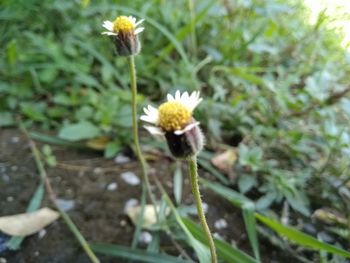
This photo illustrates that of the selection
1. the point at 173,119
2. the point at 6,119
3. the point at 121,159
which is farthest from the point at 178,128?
the point at 6,119

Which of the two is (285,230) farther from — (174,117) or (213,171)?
(174,117)

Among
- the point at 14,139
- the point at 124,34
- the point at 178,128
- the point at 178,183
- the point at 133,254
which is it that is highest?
the point at 124,34

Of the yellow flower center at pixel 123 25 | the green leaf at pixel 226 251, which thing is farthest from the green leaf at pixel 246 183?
the yellow flower center at pixel 123 25

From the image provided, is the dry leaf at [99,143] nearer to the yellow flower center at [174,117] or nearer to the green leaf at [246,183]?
the green leaf at [246,183]

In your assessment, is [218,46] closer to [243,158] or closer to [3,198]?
[243,158]

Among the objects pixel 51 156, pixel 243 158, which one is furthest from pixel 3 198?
pixel 243 158
